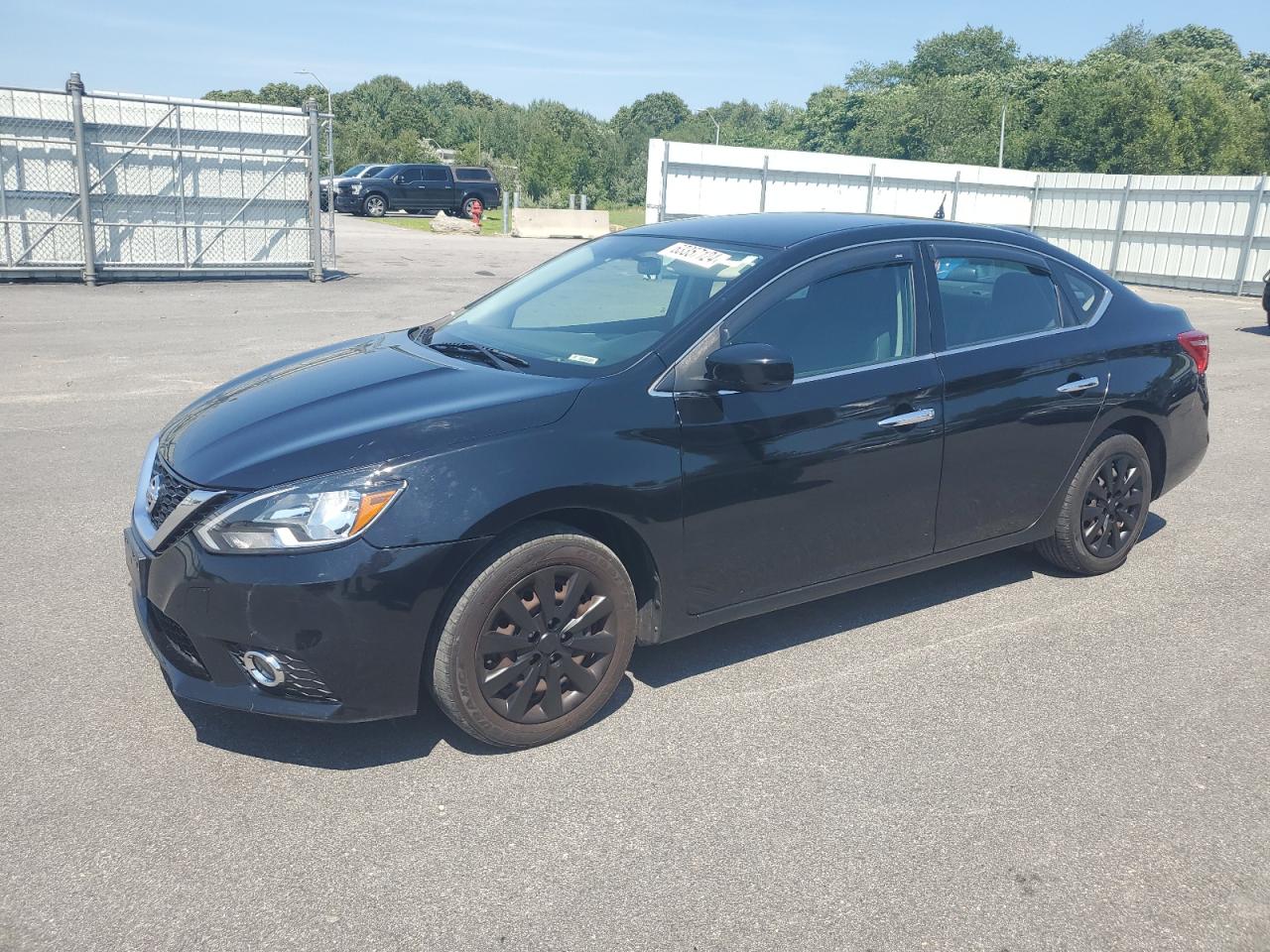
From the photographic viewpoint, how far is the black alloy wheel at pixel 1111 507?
5.11 m

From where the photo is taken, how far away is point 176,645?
3.39 m

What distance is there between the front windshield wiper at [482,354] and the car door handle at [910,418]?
1.40m

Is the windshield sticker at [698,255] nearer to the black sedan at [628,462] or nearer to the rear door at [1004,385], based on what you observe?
the black sedan at [628,462]

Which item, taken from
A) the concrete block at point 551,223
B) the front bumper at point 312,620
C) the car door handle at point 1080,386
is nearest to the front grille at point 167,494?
the front bumper at point 312,620

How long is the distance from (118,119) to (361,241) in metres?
10.9

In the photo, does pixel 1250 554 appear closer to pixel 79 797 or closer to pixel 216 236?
pixel 79 797

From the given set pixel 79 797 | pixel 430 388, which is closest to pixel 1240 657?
pixel 430 388

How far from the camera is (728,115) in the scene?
175 m

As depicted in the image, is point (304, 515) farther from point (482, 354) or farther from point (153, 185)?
point (153, 185)

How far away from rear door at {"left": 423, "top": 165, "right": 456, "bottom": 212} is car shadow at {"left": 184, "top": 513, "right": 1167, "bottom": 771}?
3680 cm

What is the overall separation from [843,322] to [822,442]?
538 millimetres

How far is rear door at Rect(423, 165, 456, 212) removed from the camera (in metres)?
39.6

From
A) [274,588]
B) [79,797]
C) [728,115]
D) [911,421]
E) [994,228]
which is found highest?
[728,115]

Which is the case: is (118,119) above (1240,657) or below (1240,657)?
above
